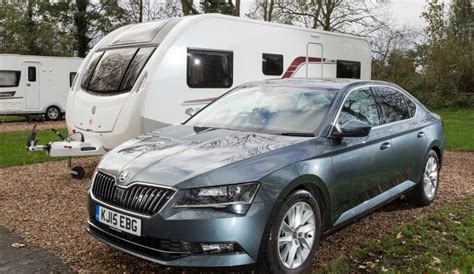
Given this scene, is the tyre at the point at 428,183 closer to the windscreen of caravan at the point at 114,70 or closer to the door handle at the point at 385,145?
the door handle at the point at 385,145

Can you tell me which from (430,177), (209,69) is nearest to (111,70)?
(209,69)

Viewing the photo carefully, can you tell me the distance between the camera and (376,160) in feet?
15.3

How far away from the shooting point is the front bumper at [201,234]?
314 cm

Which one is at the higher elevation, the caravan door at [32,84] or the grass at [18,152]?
the caravan door at [32,84]

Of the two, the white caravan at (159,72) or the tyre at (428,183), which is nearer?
the tyre at (428,183)

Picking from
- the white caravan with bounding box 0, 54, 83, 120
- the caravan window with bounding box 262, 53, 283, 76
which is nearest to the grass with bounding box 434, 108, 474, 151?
the caravan window with bounding box 262, 53, 283, 76

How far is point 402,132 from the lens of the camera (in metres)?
5.23

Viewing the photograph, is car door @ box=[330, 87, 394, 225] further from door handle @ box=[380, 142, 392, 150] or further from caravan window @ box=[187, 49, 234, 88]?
caravan window @ box=[187, 49, 234, 88]

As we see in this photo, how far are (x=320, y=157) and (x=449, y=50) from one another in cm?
2282

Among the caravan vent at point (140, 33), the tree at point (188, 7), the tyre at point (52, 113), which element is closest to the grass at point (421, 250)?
the caravan vent at point (140, 33)

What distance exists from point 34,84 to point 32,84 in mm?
80

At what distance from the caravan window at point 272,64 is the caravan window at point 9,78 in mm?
13583

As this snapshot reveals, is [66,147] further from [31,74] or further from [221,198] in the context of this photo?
[31,74]

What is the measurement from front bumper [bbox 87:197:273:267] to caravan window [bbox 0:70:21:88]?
18332 millimetres
